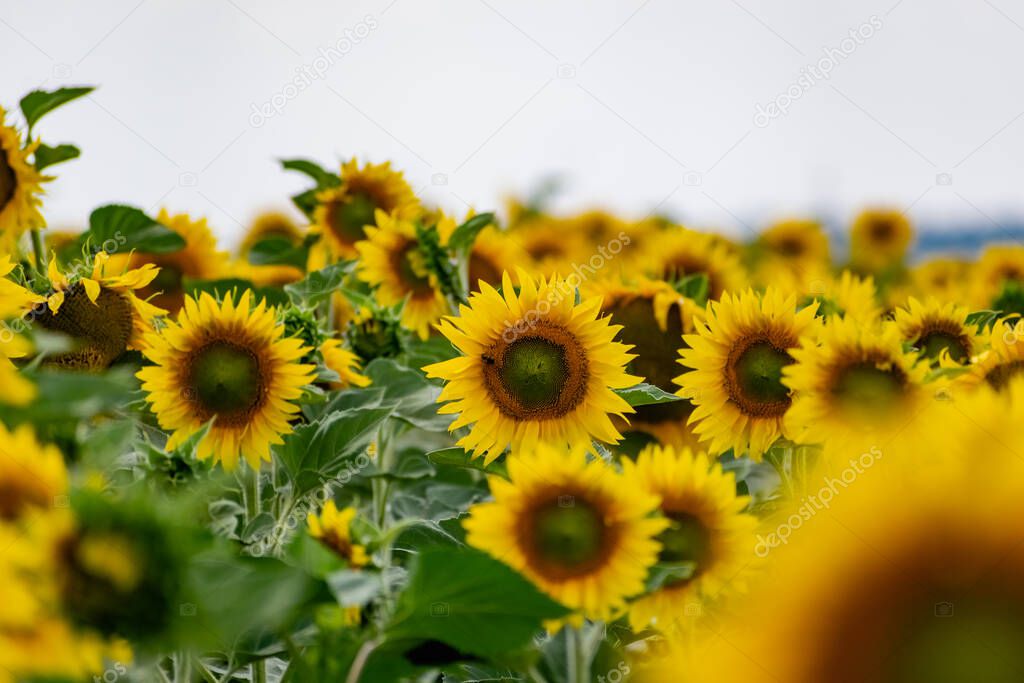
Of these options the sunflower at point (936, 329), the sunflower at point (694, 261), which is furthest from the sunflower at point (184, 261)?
the sunflower at point (936, 329)

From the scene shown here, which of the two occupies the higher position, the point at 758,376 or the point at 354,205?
the point at 354,205

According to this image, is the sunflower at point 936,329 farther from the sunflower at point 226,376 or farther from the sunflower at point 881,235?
the sunflower at point 881,235

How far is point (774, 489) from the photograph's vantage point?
50.6 inches

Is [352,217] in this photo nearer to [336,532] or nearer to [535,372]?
[535,372]

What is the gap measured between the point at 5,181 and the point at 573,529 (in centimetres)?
114

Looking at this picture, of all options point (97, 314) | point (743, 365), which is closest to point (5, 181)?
point (97, 314)

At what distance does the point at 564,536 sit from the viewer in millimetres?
828

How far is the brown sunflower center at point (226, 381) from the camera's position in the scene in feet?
4.00

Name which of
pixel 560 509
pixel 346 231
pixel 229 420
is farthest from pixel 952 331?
pixel 346 231

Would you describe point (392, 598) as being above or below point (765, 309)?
below

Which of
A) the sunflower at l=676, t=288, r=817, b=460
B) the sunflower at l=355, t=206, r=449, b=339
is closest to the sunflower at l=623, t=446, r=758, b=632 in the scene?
the sunflower at l=676, t=288, r=817, b=460

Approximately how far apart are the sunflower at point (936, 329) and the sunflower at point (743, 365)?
0.85 feet

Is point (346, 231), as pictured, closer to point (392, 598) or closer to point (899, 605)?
point (392, 598)

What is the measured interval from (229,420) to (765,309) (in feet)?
2.18
